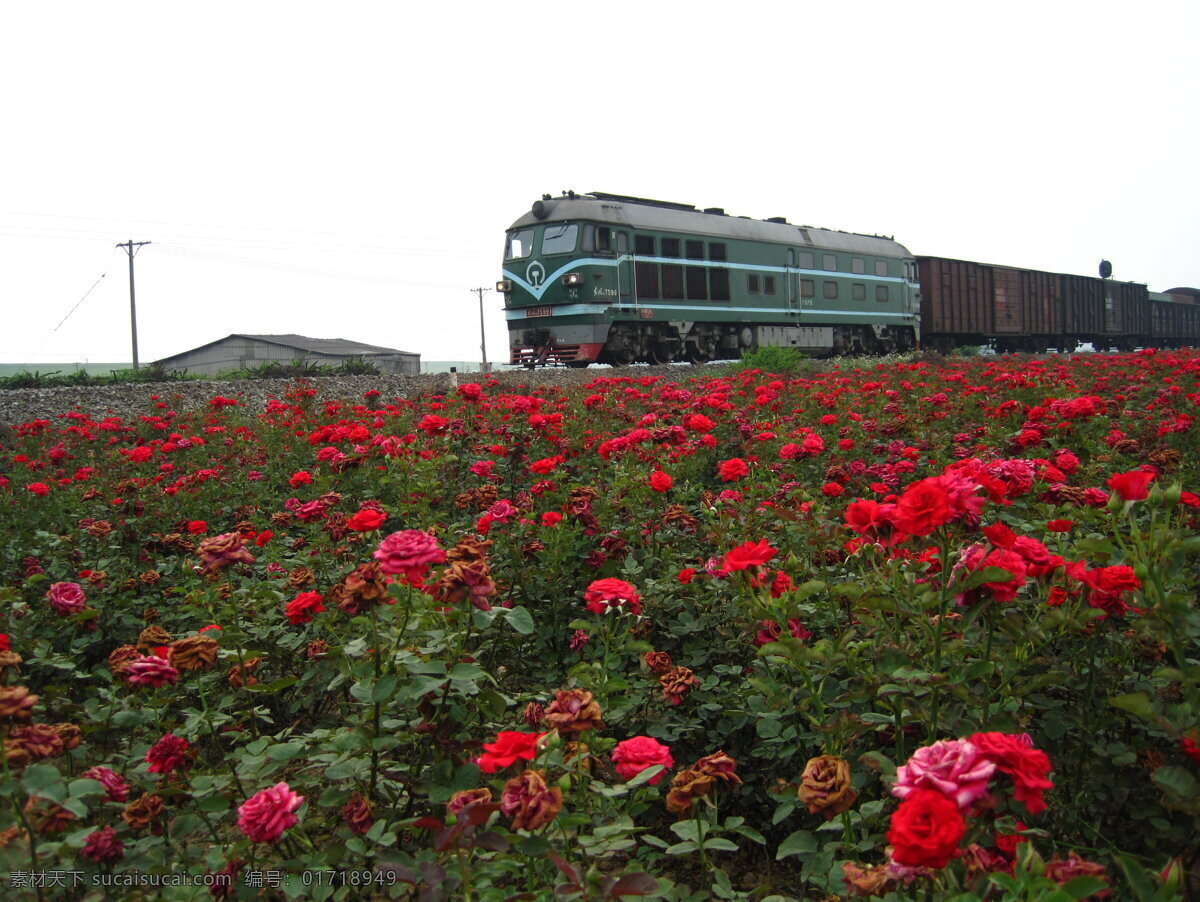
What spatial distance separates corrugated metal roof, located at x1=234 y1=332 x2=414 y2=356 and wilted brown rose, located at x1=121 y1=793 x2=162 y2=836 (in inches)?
1560

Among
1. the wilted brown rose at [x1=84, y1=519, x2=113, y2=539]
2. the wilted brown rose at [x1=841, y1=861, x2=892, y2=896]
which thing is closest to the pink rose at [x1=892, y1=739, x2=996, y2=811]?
the wilted brown rose at [x1=841, y1=861, x2=892, y2=896]

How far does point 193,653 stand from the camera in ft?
5.85

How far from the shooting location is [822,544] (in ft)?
8.17

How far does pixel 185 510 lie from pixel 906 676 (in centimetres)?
446

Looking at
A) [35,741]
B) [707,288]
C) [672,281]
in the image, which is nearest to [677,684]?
[35,741]

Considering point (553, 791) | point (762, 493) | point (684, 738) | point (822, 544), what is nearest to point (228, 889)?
point (553, 791)

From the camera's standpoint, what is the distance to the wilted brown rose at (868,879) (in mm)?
1199

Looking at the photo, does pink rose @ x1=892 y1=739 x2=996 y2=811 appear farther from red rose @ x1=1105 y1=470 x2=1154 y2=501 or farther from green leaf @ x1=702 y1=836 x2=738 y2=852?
red rose @ x1=1105 y1=470 x2=1154 y2=501

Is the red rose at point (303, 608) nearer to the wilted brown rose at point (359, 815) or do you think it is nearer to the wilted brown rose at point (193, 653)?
the wilted brown rose at point (193, 653)

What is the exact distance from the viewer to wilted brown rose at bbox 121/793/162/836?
1.74m

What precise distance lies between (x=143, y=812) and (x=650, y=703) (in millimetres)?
1368

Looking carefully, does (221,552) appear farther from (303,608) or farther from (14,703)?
(14,703)

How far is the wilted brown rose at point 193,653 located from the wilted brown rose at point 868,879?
1409 mm

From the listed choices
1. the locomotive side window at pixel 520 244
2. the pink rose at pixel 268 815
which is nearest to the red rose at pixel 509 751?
the pink rose at pixel 268 815
